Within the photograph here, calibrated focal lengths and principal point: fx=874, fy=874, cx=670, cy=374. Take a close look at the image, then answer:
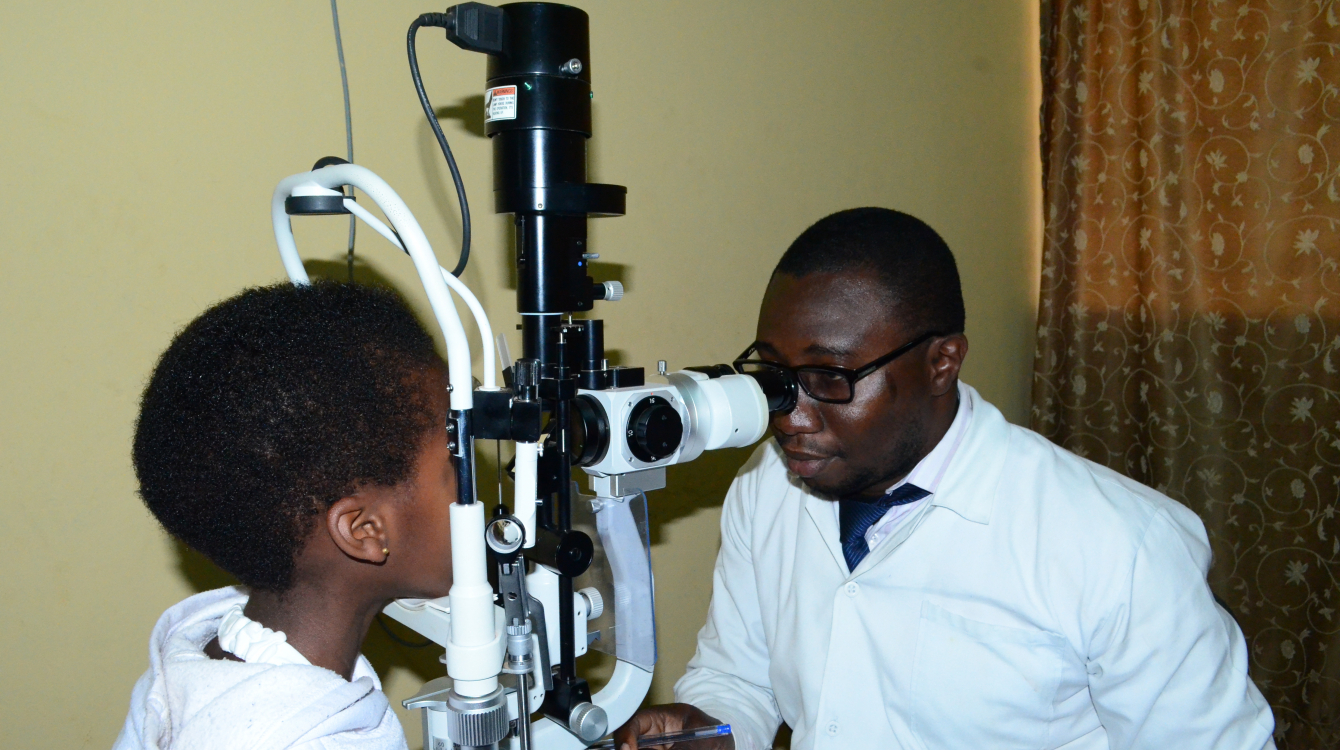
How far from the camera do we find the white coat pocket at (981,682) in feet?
3.89

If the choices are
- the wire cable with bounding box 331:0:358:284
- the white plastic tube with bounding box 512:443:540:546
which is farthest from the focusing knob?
the wire cable with bounding box 331:0:358:284

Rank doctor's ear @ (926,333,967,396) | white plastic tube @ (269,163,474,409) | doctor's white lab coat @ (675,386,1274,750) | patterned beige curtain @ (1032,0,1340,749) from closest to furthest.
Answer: white plastic tube @ (269,163,474,409) → doctor's white lab coat @ (675,386,1274,750) → doctor's ear @ (926,333,967,396) → patterned beige curtain @ (1032,0,1340,749)

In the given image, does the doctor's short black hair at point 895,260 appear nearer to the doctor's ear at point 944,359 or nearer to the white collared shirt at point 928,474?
the doctor's ear at point 944,359

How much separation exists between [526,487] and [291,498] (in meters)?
0.23

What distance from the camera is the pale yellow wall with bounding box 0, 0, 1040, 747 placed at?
112 cm

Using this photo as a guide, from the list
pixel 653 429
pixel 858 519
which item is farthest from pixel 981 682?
pixel 653 429

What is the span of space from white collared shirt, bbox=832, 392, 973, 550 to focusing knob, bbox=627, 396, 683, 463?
55 centimetres

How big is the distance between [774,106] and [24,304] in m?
1.45

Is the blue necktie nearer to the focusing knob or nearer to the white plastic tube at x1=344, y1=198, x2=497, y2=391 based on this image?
the focusing knob

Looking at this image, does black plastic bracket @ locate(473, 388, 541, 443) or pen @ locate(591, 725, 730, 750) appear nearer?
black plastic bracket @ locate(473, 388, 541, 443)

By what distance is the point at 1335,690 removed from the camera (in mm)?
2266

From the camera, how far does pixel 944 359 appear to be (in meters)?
1.25

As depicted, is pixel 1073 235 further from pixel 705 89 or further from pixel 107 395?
pixel 107 395

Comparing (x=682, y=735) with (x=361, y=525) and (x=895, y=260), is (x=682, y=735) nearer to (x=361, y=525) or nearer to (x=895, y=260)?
(x=361, y=525)
